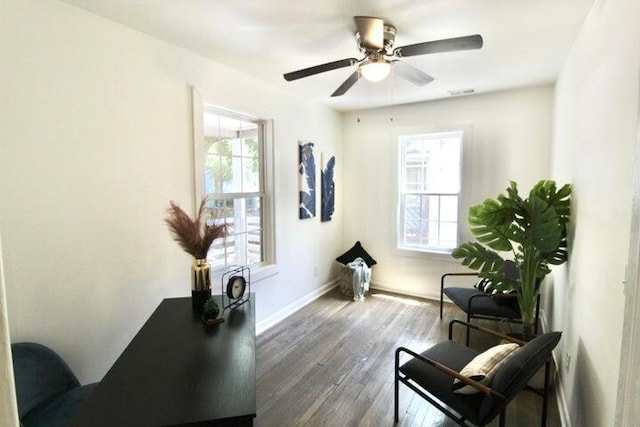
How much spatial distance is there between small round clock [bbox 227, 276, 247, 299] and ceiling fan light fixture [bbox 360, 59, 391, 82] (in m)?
1.60

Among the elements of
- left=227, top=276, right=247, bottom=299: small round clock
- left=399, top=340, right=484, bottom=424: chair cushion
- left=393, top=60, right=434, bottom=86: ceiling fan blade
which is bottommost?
left=399, top=340, right=484, bottom=424: chair cushion

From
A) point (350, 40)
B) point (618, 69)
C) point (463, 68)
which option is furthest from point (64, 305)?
point (463, 68)

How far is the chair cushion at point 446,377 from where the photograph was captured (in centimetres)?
171

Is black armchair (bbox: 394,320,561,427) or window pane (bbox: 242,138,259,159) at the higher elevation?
window pane (bbox: 242,138,259,159)

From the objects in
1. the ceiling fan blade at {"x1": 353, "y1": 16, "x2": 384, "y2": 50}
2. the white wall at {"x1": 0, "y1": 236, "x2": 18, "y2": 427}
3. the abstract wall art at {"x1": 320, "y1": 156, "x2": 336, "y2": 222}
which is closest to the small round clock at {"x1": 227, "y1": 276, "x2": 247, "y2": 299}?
the white wall at {"x1": 0, "y1": 236, "x2": 18, "y2": 427}

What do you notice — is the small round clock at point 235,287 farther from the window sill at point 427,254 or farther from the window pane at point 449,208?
the window pane at point 449,208

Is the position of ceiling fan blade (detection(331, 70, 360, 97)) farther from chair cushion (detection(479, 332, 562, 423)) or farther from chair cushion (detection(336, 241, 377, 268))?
chair cushion (detection(336, 241, 377, 268))

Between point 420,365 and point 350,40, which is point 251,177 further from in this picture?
point 420,365

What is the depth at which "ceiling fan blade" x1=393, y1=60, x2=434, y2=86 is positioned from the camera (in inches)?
91.0

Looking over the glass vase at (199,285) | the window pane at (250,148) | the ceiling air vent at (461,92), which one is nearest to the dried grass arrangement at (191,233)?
the glass vase at (199,285)

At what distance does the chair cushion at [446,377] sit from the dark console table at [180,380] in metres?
1.05

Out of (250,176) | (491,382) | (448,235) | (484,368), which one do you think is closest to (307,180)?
(250,176)

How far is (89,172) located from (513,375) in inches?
103

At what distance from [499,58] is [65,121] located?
3.21 metres
